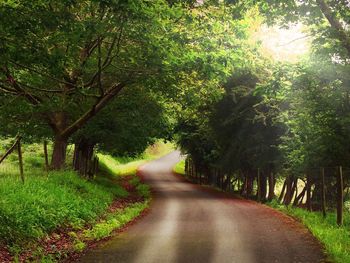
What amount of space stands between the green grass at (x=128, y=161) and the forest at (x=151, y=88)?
82.4ft

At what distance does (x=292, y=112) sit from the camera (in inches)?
891

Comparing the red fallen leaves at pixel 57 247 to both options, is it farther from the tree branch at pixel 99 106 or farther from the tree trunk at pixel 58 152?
the tree trunk at pixel 58 152

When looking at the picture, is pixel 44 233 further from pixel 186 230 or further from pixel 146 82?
pixel 146 82

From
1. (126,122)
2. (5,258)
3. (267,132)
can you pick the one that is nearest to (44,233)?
(5,258)

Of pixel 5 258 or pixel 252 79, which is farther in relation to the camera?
pixel 252 79

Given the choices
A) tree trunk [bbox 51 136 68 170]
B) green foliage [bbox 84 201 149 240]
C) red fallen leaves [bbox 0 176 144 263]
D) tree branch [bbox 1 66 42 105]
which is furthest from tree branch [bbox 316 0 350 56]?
tree trunk [bbox 51 136 68 170]

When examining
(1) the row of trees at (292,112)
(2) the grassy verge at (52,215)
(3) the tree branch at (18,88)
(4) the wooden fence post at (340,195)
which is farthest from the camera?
(4) the wooden fence post at (340,195)

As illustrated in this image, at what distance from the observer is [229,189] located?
35.5 metres

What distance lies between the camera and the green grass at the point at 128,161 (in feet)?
175

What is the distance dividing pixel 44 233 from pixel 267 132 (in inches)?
666

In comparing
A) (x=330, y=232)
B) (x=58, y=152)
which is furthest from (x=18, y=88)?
(x=330, y=232)

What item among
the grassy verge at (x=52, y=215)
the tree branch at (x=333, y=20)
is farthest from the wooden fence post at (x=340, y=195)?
the grassy verge at (x=52, y=215)

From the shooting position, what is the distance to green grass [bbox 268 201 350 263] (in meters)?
10.0

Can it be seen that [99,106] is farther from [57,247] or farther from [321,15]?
[321,15]
